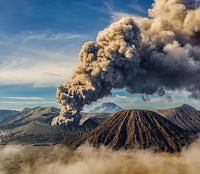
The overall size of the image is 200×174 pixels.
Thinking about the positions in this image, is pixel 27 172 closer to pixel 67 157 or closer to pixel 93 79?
pixel 67 157

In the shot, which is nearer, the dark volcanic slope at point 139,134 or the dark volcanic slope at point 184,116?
the dark volcanic slope at point 139,134

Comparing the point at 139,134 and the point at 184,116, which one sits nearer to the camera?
the point at 139,134

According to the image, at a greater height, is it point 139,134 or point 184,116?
point 139,134

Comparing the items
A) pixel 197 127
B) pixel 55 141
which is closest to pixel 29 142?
pixel 55 141
